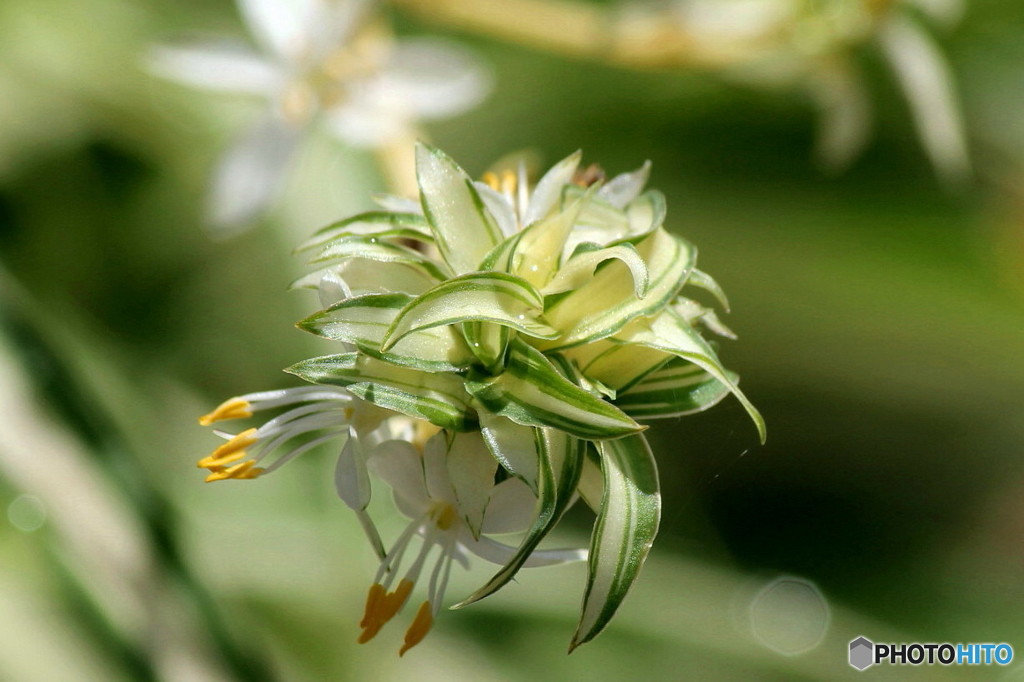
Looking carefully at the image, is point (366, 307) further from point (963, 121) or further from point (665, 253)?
point (963, 121)

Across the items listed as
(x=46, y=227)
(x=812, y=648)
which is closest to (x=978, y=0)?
(x=812, y=648)

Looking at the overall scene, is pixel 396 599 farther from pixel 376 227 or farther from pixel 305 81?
pixel 305 81

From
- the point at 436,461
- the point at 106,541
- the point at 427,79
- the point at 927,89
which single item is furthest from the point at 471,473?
the point at 927,89

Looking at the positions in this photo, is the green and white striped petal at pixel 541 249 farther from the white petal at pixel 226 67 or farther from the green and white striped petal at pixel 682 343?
the white petal at pixel 226 67

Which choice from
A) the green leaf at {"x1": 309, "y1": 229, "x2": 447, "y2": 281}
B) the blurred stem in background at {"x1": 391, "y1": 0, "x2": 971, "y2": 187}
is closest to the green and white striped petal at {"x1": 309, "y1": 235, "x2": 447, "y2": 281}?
the green leaf at {"x1": 309, "y1": 229, "x2": 447, "y2": 281}

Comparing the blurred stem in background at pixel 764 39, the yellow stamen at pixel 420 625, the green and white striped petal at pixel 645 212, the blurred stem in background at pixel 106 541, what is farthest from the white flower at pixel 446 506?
the blurred stem in background at pixel 764 39
